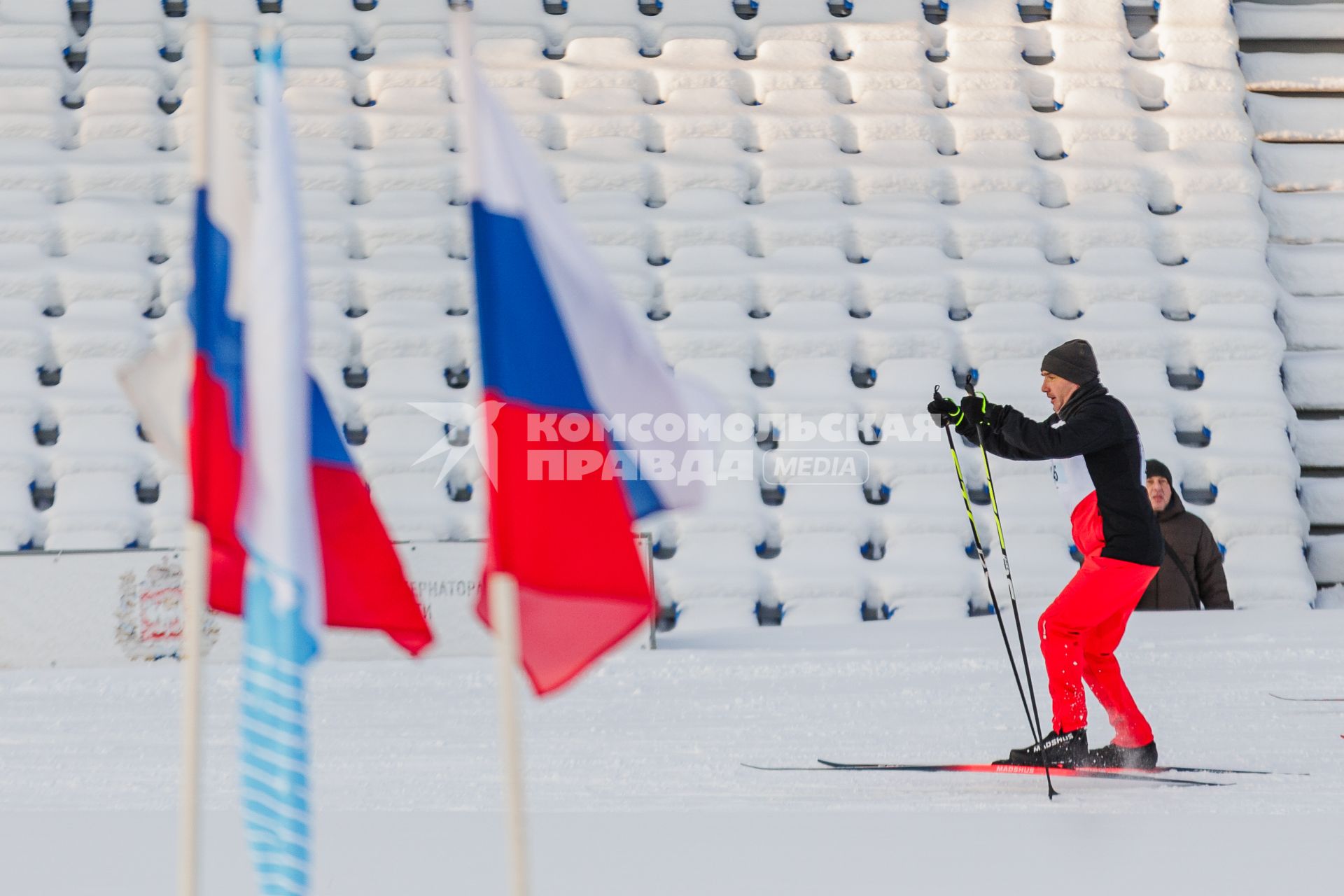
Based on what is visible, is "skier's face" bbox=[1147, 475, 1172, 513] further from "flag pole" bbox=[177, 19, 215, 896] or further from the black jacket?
"flag pole" bbox=[177, 19, 215, 896]

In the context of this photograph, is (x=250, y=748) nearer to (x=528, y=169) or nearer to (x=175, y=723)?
(x=528, y=169)

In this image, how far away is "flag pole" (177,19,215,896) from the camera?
172 centimetres

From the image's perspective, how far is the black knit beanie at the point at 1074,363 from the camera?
134 inches

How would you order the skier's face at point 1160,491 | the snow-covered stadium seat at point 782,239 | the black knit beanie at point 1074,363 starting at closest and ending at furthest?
1. the black knit beanie at point 1074,363
2. the skier's face at point 1160,491
3. the snow-covered stadium seat at point 782,239

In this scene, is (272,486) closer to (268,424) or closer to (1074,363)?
(268,424)

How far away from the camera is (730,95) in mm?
8125

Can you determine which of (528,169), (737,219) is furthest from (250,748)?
(737,219)

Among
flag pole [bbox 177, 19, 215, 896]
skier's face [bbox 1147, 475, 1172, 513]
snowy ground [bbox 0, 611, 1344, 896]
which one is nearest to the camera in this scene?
flag pole [bbox 177, 19, 215, 896]

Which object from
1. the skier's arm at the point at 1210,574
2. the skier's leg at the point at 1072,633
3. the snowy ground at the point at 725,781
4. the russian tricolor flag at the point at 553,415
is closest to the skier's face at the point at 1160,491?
the skier's arm at the point at 1210,574

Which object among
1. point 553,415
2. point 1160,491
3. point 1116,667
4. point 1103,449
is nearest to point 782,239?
point 1160,491

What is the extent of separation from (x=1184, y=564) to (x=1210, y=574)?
126 mm

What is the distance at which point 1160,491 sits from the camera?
587 centimetres

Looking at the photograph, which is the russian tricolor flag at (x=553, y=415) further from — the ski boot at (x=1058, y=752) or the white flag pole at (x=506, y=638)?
the ski boot at (x=1058, y=752)

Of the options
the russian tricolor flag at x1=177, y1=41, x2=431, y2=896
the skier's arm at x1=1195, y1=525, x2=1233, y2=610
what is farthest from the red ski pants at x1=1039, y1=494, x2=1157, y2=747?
the skier's arm at x1=1195, y1=525, x2=1233, y2=610
